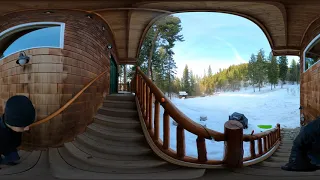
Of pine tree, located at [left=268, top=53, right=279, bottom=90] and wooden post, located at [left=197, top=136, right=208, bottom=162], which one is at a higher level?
pine tree, located at [left=268, top=53, right=279, bottom=90]

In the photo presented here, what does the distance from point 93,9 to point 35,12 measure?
0.27m

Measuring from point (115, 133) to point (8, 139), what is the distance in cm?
70

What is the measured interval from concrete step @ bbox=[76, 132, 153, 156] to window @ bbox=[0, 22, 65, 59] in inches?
22.7

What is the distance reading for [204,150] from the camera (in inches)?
42.7

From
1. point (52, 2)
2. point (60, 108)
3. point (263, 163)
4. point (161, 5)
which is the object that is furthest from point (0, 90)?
point (263, 163)

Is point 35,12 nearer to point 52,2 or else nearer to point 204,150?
point 52,2

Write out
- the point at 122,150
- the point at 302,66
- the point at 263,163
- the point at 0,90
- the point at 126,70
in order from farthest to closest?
the point at 126,70 → the point at 122,150 → the point at 263,163 → the point at 302,66 → the point at 0,90

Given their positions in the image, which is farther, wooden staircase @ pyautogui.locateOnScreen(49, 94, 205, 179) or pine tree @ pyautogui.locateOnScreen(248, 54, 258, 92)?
pine tree @ pyautogui.locateOnScreen(248, 54, 258, 92)

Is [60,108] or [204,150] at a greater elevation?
[60,108]

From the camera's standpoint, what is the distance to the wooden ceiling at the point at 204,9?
810mm

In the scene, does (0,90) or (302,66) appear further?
(302,66)

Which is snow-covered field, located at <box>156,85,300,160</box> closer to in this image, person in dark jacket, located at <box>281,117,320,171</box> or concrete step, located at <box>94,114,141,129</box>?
person in dark jacket, located at <box>281,117,320,171</box>

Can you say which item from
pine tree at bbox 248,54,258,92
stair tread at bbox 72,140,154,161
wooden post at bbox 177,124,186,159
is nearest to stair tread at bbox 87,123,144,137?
stair tread at bbox 72,140,154,161

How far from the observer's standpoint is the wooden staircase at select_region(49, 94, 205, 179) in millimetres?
836
